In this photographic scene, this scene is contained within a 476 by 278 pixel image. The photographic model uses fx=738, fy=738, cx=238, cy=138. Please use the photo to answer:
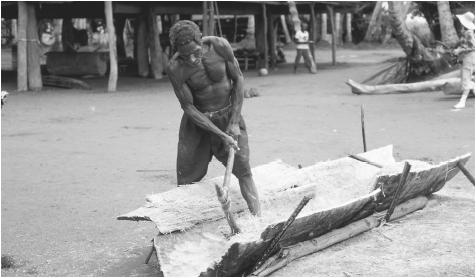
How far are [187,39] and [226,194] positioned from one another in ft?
3.43

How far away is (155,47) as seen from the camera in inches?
736

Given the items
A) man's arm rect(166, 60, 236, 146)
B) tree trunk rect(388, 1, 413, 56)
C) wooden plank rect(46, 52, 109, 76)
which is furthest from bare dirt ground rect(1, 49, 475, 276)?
wooden plank rect(46, 52, 109, 76)

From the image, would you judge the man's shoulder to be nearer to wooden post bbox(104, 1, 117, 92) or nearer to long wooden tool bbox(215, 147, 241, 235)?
long wooden tool bbox(215, 147, 241, 235)

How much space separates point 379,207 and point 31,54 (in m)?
12.1

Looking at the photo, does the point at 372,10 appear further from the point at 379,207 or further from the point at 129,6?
the point at 379,207

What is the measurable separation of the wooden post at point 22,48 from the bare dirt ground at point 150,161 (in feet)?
2.32

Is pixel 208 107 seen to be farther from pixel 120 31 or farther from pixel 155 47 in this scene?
pixel 120 31

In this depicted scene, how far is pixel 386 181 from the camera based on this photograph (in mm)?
5582

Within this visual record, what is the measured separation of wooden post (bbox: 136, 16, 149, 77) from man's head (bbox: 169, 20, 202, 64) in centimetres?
1434

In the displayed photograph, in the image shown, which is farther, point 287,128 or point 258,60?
point 258,60

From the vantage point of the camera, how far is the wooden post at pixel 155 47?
18.5 metres

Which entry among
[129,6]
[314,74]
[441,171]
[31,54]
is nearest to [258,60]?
[314,74]

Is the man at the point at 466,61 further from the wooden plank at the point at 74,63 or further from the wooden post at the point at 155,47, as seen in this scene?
the wooden plank at the point at 74,63

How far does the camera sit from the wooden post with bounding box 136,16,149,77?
62.6 feet
